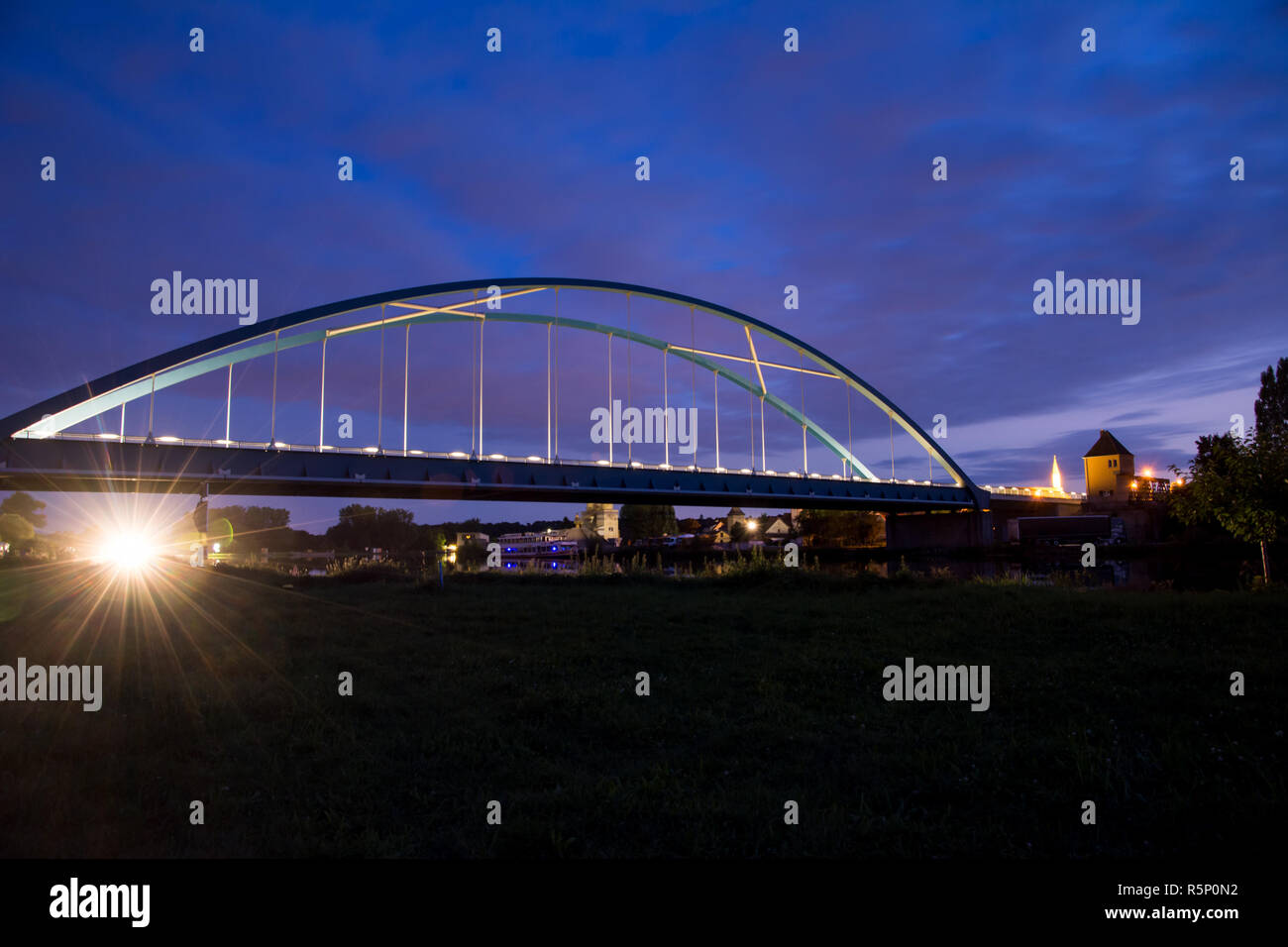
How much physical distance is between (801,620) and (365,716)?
804 centimetres

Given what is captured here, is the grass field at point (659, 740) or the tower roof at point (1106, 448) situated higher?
the tower roof at point (1106, 448)

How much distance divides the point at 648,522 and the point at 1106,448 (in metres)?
69.7

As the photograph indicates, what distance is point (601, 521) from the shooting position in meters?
118

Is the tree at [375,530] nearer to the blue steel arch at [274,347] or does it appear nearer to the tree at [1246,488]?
the blue steel arch at [274,347]

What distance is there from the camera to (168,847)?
4594mm

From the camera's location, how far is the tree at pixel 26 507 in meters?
57.7

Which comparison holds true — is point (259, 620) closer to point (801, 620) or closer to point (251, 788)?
point (251, 788)

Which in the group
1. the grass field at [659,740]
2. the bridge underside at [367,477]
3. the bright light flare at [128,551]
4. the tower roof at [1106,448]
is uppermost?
the tower roof at [1106,448]

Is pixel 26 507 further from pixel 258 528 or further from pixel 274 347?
pixel 258 528

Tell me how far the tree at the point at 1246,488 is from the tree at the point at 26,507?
7597cm

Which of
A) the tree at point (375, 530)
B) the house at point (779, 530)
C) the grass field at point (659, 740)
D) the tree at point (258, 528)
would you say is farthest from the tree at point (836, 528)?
the grass field at point (659, 740)

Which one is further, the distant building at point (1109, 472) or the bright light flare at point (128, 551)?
the distant building at point (1109, 472)
